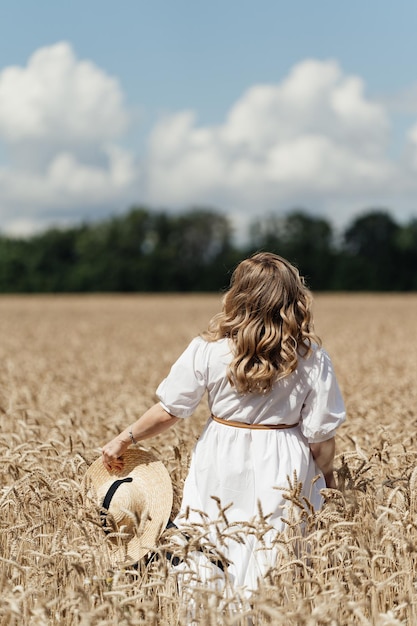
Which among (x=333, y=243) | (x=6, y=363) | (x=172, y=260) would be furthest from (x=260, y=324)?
(x=333, y=243)

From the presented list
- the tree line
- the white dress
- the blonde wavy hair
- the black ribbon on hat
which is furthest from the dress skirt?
the tree line

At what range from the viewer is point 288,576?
12.1 feet

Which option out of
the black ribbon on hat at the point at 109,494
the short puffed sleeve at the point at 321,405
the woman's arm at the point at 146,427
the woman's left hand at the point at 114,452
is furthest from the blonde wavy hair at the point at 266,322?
the black ribbon on hat at the point at 109,494

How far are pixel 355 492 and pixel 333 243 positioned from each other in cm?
7184

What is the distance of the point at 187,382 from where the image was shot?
4.11 metres

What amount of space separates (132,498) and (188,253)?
227 ft

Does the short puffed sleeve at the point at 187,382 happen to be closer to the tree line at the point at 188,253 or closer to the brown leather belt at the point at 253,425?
the brown leather belt at the point at 253,425

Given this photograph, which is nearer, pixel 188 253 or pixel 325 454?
pixel 325 454

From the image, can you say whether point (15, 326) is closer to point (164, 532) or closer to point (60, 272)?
point (164, 532)

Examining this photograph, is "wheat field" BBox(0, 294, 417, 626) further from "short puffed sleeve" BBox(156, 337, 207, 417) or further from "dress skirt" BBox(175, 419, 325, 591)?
"short puffed sleeve" BBox(156, 337, 207, 417)

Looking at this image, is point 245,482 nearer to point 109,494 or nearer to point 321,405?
point 321,405

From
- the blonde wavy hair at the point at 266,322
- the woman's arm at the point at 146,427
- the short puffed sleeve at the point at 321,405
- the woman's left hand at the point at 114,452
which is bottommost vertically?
the woman's left hand at the point at 114,452

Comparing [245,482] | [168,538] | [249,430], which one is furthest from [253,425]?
[168,538]

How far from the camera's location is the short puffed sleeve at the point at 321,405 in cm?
405
